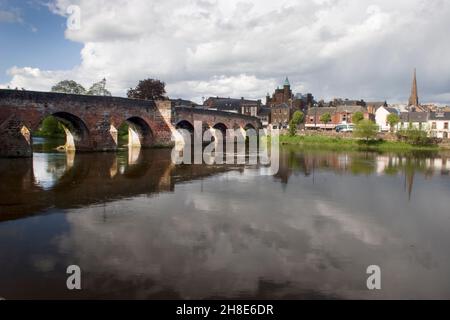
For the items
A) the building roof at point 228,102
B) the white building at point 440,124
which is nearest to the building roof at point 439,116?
the white building at point 440,124

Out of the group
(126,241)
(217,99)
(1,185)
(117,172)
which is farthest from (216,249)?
(217,99)

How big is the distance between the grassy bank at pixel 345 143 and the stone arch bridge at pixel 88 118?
14.6 metres

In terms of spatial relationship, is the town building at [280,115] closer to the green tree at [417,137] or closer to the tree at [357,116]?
the tree at [357,116]

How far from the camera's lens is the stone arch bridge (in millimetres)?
28578

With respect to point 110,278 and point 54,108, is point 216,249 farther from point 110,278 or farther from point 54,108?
point 54,108

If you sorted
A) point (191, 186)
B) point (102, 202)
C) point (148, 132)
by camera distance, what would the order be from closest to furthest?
point (102, 202)
point (191, 186)
point (148, 132)

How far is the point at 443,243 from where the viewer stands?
36.0 feet

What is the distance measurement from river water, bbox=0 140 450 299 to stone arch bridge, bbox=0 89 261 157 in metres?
9.59

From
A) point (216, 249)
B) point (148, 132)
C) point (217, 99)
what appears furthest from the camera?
point (217, 99)

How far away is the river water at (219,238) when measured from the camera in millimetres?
7844

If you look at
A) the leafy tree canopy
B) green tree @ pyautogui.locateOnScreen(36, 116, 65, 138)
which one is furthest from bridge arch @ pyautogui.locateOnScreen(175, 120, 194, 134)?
the leafy tree canopy

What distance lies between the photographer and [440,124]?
2584 inches

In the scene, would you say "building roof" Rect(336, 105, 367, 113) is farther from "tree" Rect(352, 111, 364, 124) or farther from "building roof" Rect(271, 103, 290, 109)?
"building roof" Rect(271, 103, 290, 109)
